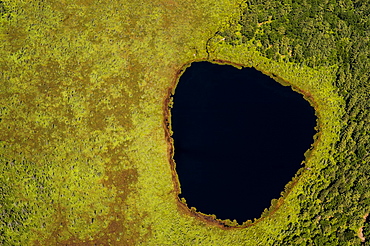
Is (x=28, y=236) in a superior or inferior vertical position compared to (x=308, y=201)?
inferior

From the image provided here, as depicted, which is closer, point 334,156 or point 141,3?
point 334,156

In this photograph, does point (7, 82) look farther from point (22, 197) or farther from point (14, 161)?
point (22, 197)

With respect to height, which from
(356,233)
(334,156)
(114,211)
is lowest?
(114,211)

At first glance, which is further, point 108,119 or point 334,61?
point 334,61

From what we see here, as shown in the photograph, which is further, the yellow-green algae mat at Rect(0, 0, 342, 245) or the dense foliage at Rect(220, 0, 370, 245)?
Result: the yellow-green algae mat at Rect(0, 0, 342, 245)

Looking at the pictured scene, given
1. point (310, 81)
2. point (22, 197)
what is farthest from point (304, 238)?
point (22, 197)

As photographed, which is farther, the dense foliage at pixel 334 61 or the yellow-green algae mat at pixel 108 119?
the yellow-green algae mat at pixel 108 119

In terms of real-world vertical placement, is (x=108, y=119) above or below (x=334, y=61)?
below

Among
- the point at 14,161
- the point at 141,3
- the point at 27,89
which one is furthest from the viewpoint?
the point at 141,3
